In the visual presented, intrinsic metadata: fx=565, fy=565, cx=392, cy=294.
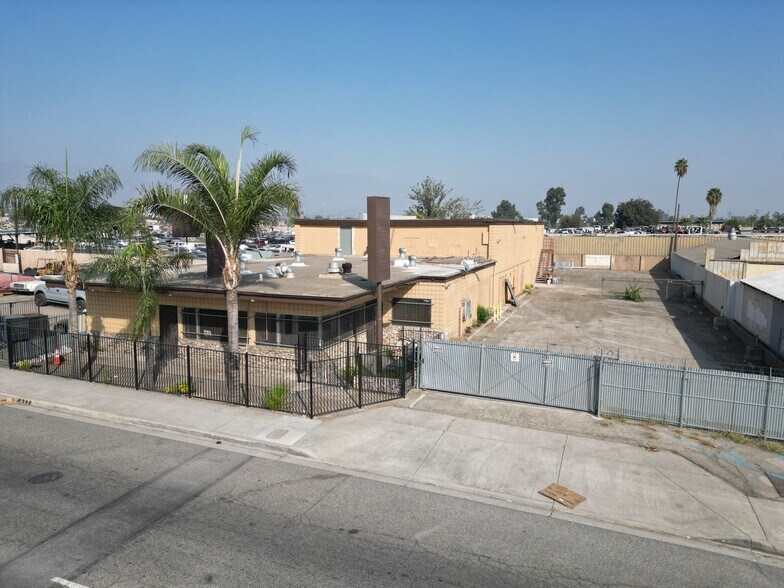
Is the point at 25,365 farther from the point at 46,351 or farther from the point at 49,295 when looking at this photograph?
the point at 49,295

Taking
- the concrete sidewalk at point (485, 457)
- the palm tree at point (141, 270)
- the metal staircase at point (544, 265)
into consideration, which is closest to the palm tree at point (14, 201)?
the palm tree at point (141, 270)

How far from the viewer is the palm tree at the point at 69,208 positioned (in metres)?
19.0

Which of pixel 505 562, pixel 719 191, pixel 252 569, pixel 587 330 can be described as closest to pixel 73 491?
pixel 252 569

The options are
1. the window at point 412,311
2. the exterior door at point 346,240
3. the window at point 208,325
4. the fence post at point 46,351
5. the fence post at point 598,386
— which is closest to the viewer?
the fence post at point 598,386

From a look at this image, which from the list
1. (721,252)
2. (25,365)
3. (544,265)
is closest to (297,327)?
(25,365)

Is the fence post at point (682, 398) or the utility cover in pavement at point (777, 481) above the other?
the fence post at point (682, 398)

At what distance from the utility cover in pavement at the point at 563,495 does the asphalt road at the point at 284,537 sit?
714mm

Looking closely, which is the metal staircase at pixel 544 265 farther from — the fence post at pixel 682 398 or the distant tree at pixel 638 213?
the distant tree at pixel 638 213

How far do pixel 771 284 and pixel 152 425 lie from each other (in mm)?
24056

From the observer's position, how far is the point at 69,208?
1911 cm

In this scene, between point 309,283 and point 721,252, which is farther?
point 721,252

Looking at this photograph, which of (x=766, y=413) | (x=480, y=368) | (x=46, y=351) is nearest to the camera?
(x=766, y=413)

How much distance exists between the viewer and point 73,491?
11.0m

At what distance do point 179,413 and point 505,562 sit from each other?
10333 millimetres
